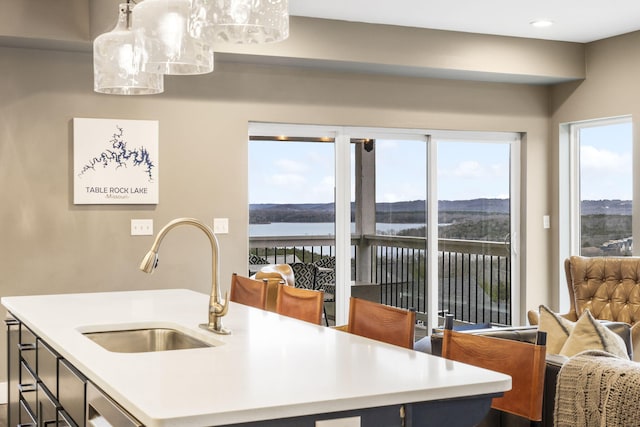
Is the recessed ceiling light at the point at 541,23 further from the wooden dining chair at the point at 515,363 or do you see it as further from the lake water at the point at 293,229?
the wooden dining chair at the point at 515,363

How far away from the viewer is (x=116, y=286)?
5594 millimetres

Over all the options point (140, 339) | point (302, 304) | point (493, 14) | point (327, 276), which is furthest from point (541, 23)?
point (140, 339)

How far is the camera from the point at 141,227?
5.63 metres

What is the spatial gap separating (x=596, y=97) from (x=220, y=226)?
3.34 m

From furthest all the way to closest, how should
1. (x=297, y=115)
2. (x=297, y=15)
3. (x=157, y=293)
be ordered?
1. (x=297, y=115)
2. (x=297, y=15)
3. (x=157, y=293)

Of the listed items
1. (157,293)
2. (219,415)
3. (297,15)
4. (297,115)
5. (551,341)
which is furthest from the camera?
(297,115)

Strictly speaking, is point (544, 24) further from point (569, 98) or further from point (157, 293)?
point (157, 293)

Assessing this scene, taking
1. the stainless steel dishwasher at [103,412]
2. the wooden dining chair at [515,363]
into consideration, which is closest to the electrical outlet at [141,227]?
the stainless steel dishwasher at [103,412]

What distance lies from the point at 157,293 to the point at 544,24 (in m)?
3.65

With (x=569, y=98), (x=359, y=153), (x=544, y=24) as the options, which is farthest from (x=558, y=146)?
(x=359, y=153)

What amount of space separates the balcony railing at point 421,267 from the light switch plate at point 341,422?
432cm

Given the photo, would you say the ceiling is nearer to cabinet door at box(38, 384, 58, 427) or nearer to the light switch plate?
cabinet door at box(38, 384, 58, 427)

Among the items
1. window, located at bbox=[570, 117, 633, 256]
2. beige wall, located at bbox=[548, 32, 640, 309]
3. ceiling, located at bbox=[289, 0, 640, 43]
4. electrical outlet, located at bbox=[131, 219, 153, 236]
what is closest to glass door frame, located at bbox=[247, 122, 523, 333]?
beige wall, located at bbox=[548, 32, 640, 309]

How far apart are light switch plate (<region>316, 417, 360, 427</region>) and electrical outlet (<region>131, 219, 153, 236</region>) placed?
4023 millimetres
